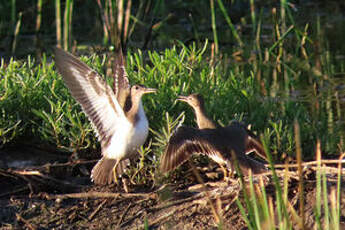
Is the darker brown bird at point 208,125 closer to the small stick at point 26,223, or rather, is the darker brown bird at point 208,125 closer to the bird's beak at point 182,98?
the bird's beak at point 182,98

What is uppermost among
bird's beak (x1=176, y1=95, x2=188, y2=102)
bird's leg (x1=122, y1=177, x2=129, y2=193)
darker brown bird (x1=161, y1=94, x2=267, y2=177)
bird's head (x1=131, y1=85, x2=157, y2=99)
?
bird's head (x1=131, y1=85, x2=157, y2=99)

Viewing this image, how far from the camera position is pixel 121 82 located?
4984 mm

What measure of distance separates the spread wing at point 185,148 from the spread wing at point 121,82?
25.8 inches

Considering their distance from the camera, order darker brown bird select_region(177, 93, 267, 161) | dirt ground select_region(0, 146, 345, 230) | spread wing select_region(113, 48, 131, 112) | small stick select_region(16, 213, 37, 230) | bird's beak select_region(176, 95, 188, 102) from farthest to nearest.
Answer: spread wing select_region(113, 48, 131, 112) → bird's beak select_region(176, 95, 188, 102) → darker brown bird select_region(177, 93, 267, 161) → dirt ground select_region(0, 146, 345, 230) → small stick select_region(16, 213, 37, 230)

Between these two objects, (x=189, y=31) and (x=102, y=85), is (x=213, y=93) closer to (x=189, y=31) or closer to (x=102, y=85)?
(x=102, y=85)

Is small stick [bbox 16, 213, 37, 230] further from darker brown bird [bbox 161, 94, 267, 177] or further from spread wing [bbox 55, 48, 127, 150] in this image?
darker brown bird [bbox 161, 94, 267, 177]

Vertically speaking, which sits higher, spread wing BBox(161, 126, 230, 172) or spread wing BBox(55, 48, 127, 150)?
spread wing BBox(55, 48, 127, 150)

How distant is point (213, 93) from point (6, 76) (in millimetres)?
1620

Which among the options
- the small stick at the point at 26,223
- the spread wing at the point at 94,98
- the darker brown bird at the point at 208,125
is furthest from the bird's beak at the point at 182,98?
the small stick at the point at 26,223

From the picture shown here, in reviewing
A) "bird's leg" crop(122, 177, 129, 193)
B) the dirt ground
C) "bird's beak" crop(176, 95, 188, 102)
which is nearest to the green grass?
"bird's beak" crop(176, 95, 188, 102)

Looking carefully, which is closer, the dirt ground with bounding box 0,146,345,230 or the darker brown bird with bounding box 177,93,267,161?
the dirt ground with bounding box 0,146,345,230

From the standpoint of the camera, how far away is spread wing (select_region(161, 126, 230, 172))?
4402 millimetres

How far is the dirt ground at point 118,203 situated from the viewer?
437cm

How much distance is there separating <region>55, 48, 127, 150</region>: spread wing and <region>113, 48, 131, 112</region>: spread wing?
0.25 meters
